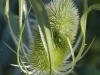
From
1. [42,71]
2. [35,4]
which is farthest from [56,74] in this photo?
[35,4]

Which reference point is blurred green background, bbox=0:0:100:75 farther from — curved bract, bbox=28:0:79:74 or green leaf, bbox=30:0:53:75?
green leaf, bbox=30:0:53:75

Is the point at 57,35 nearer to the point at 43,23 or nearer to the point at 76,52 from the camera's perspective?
the point at 43,23

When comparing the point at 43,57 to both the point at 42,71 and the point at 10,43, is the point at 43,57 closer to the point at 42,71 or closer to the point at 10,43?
the point at 42,71

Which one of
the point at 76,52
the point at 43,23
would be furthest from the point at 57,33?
the point at 76,52

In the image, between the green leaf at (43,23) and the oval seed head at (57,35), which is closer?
the green leaf at (43,23)

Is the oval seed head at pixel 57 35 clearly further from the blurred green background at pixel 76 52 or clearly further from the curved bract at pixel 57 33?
the blurred green background at pixel 76 52

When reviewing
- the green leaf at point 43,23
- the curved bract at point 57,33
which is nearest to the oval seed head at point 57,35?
the curved bract at point 57,33
